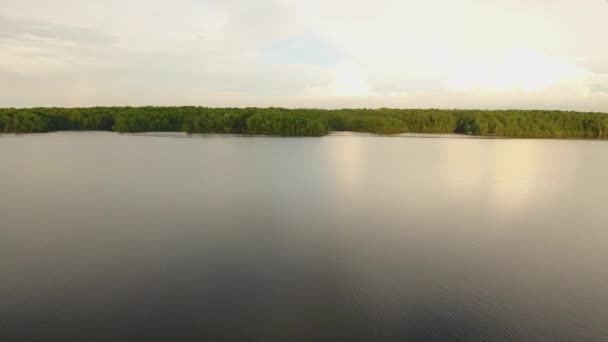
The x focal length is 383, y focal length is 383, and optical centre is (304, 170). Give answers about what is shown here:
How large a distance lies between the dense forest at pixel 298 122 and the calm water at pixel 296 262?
39.1 meters

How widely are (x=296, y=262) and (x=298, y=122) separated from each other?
4648 cm

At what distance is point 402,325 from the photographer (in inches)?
195

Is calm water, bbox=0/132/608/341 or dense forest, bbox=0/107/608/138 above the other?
dense forest, bbox=0/107/608/138

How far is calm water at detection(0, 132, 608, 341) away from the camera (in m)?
4.93

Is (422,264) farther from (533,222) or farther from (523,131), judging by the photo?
(523,131)

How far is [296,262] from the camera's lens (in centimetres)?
697

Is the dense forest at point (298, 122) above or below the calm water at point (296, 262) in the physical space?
above

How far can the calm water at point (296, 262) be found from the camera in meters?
4.93

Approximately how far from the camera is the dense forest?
5212cm

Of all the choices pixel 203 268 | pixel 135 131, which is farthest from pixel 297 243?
pixel 135 131

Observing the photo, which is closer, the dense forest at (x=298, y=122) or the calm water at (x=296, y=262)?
the calm water at (x=296, y=262)

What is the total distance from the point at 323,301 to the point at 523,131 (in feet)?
208

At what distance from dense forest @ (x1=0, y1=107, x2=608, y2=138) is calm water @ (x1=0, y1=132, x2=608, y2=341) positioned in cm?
3914

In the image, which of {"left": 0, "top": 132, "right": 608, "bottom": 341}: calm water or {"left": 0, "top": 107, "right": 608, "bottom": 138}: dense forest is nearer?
{"left": 0, "top": 132, "right": 608, "bottom": 341}: calm water
